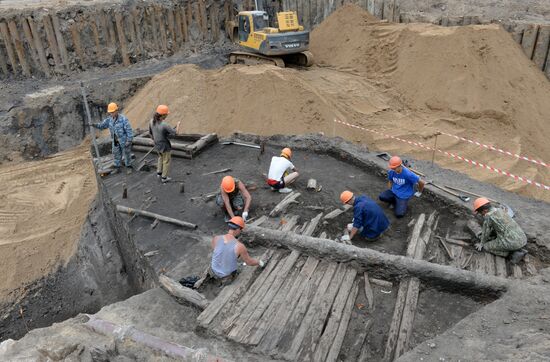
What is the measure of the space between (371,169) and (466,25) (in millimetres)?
9083

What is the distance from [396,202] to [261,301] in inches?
142

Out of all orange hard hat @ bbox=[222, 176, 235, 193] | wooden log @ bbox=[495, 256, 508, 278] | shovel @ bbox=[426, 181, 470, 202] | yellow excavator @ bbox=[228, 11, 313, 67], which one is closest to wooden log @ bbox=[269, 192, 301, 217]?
orange hard hat @ bbox=[222, 176, 235, 193]

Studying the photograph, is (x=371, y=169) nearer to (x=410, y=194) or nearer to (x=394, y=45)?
(x=410, y=194)

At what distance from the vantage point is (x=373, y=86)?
15.8m

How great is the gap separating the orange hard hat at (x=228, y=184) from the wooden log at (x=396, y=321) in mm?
3375

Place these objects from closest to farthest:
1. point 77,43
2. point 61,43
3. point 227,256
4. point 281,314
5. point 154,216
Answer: point 281,314 < point 227,256 < point 154,216 < point 61,43 < point 77,43

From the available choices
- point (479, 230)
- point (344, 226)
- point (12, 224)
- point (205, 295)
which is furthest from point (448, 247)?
point (12, 224)

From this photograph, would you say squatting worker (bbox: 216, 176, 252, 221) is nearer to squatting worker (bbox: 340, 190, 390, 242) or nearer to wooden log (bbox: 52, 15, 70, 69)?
squatting worker (bbox: 340, 190, 390, 242)

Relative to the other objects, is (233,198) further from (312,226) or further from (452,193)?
(452,193)

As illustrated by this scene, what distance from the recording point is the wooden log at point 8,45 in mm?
15336

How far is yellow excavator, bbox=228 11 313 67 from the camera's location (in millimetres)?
16062

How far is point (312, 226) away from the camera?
7.57 meters

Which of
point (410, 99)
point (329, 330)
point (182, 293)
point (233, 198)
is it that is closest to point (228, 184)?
point (233, 198)

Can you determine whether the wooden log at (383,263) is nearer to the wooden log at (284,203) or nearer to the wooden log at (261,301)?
the wooden log at (261,301)
